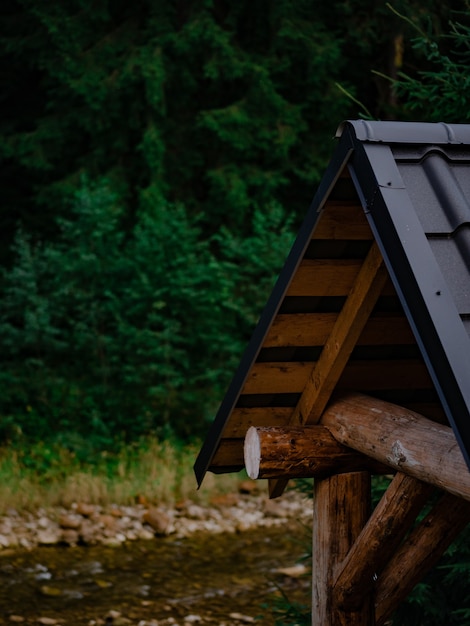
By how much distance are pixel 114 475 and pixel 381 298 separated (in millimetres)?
6798

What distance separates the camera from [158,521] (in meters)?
8.56

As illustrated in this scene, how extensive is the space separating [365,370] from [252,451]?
0.59 m

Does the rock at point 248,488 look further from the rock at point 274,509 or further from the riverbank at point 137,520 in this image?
the rock at point 274,509

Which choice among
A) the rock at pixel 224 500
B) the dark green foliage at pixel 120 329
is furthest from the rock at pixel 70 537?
the dark green foliage at pixel 120 329

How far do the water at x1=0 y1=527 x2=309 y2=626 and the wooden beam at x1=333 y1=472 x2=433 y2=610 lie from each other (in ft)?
9.88

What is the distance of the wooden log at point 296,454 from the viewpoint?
123 inches

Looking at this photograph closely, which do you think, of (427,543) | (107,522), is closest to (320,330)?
(427,543)

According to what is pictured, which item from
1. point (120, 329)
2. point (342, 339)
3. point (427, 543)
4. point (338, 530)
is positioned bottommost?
point (427, 543)

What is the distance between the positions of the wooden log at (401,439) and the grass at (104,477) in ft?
20.1

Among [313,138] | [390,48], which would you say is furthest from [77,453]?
[390,48]

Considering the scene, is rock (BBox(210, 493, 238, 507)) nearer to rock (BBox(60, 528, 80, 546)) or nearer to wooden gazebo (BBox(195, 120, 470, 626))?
rock (BBox(60, 528, 80, 546))

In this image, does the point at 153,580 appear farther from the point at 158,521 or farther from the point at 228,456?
the point at 228,456

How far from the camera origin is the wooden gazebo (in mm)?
1999

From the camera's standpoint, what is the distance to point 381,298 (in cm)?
316
